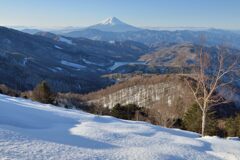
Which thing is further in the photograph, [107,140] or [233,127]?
[233,127]

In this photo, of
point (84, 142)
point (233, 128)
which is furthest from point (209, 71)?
point (233, 128)

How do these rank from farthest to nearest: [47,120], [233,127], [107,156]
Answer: [233,127] → [47,120] → [107,156]

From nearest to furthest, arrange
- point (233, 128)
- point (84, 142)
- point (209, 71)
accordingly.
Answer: point (84, 142) → point (209, 71) → point (233, 128)

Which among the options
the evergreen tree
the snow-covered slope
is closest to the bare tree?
the snow-covered slope

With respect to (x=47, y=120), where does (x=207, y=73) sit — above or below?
above

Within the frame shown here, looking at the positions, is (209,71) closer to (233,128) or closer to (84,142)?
(84,142)

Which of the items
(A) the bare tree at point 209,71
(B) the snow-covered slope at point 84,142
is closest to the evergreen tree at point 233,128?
(A) the bare tree at point 209,71

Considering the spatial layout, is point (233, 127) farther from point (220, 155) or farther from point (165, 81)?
point (165, 81)

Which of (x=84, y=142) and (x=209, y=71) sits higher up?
(x=209, y=71)

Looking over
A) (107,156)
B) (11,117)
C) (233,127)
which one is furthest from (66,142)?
(233,127)
